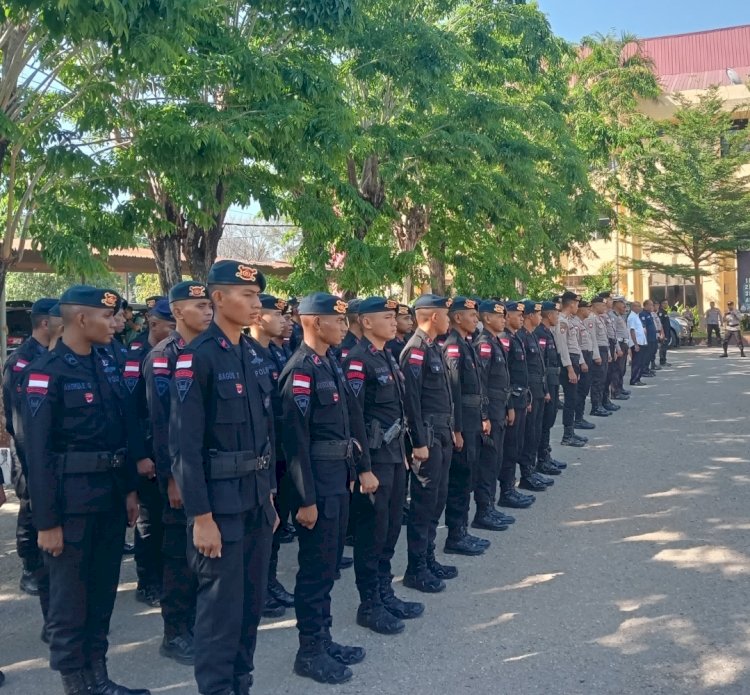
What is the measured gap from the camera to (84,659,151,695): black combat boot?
151 inches

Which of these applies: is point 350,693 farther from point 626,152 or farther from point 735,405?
point 626,152

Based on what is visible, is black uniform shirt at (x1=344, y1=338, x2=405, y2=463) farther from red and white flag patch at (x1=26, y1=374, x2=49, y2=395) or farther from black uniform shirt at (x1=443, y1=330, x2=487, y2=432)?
red and white flag patch at (x1=26, y1=374, x2=49, y2=395)

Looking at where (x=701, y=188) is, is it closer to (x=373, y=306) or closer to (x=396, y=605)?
(x=373, y=306)

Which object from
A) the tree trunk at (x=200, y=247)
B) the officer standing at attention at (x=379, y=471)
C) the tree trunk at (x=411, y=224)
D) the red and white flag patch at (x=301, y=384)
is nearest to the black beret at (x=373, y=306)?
the officer standing at attention at (x=379, y=471)

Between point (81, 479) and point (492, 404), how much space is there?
4056 millimetres

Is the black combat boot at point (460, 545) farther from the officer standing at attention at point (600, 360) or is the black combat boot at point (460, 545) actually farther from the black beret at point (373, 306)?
the officer standing at attention at point (600, 360)

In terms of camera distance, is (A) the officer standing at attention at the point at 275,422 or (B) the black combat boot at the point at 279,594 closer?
(A) the officer standing at attention at the point at 275,422

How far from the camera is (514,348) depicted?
26.5 ft

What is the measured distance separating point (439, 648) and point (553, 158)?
13531 millimetres

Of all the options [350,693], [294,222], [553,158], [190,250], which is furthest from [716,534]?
[553,158]

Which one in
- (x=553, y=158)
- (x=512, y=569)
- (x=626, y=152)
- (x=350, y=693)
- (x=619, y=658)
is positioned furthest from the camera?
(x=626, y=152)

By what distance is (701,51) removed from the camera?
42812mm

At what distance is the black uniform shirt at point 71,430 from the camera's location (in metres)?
3.69

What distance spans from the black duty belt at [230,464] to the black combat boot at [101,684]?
121 centimetres
